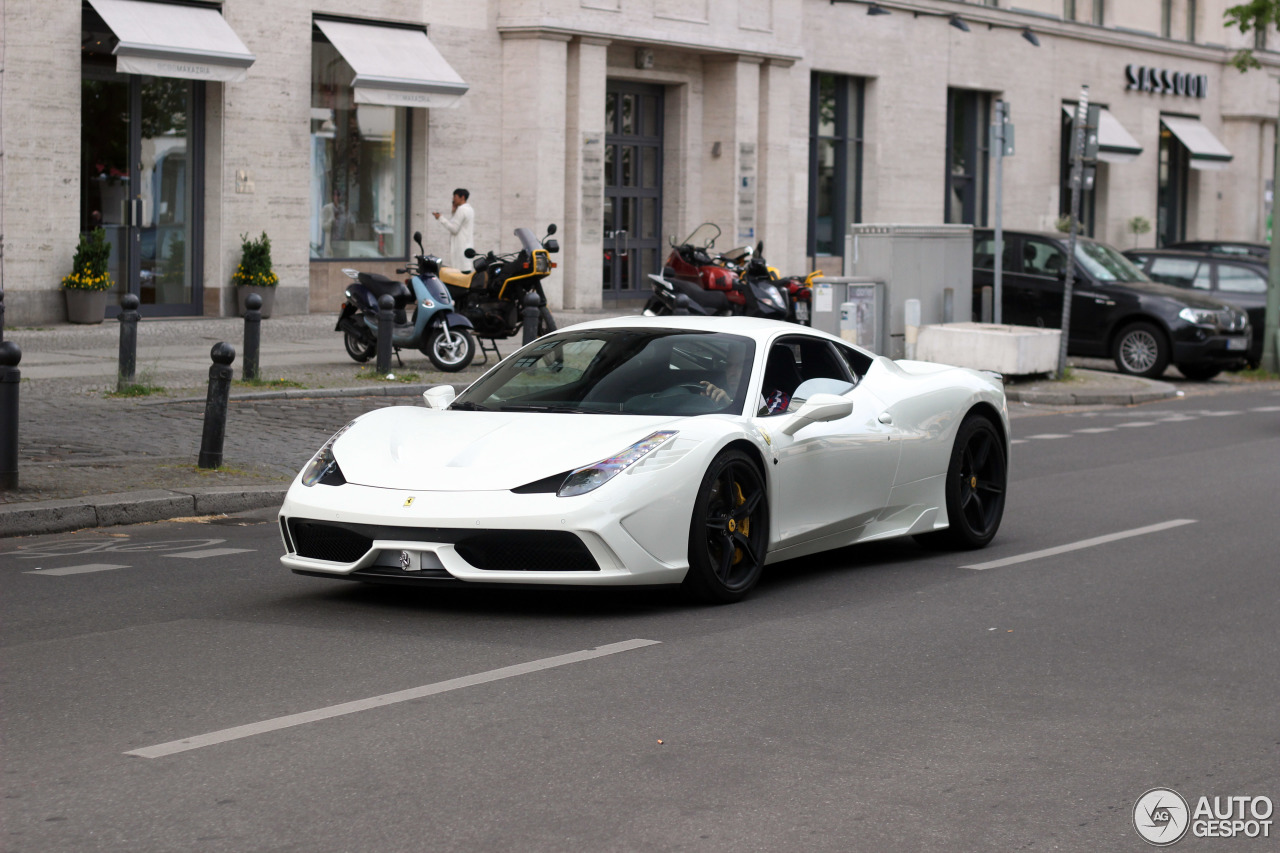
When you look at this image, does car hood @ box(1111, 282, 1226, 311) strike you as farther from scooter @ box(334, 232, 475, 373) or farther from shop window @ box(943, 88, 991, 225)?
shop window @ box(943, 88, 991, 225)

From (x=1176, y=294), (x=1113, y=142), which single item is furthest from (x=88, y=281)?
(x=1113, y=142)

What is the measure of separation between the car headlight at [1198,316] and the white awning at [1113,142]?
18.1m

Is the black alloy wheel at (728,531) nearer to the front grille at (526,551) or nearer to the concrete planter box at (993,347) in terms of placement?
the front grille at (526,551)

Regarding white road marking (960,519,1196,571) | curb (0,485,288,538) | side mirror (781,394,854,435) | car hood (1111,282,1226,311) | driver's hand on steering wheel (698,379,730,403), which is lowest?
white road marking (960,519,1196,571)

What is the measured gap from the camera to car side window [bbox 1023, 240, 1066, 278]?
2342 cm

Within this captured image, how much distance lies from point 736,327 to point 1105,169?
36.2 metres

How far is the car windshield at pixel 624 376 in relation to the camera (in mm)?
7820

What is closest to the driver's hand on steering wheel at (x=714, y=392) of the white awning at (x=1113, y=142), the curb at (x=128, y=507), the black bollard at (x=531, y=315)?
the curb at (x=128, y=507)

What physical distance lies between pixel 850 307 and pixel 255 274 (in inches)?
332

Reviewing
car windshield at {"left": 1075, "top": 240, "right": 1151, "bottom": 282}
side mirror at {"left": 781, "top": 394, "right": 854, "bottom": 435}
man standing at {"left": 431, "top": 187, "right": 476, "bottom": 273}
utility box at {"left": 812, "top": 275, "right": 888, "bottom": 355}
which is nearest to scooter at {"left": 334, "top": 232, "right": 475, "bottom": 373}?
utility box at {"left": 812, "top": 275, "right": 888, "bottom": 355}

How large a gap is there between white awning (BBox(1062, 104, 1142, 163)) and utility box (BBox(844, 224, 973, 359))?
19.5 m

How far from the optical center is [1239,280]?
2634 centimetres

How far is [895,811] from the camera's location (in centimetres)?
463

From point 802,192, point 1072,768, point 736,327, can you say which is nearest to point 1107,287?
point 802,192
